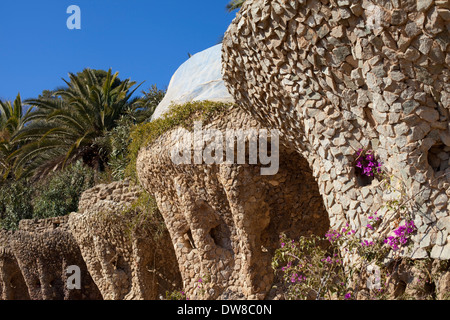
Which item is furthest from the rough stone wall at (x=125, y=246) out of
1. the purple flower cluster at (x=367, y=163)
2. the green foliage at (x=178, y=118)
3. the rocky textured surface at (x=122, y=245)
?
the purple flower cluster at (x=367, y=163)

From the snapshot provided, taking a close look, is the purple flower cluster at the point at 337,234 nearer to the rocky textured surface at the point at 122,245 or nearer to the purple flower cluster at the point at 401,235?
the purple flower cluster at the point at 401,235

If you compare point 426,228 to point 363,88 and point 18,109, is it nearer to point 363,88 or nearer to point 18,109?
point 363,88

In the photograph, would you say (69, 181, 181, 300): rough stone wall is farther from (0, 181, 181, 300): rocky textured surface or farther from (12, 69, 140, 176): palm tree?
(12, 69, 140, 176): palm tree

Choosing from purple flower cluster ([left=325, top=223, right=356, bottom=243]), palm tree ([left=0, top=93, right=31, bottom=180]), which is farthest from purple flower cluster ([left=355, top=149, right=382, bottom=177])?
palm tree ([left=0, top=93, right=31, bottom=180])

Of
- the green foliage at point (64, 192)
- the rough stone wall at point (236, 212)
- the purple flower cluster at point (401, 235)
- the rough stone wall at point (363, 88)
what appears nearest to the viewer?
the rough stone wall at point (363, 88)

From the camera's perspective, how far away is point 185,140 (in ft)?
24.0

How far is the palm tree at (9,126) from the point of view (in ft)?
54.0

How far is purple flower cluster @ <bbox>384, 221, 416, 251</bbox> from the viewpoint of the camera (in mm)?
4391

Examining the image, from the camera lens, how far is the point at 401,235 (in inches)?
173

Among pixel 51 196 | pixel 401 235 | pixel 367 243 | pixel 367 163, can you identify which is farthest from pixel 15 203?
pixel 401 235

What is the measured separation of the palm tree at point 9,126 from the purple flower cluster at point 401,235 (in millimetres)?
13653

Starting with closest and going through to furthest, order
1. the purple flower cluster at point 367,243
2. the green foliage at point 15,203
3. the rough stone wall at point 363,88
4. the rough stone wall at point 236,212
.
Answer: the rough stone wall at point 363,88
the purple flower cluster at point 367,243
the rough stone wall at point 236,212
the green foliage at point 15,203

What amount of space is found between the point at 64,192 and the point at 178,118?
7.40 meters
